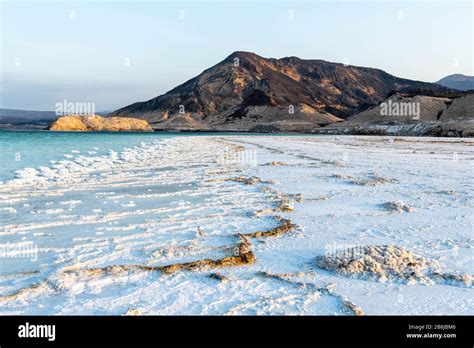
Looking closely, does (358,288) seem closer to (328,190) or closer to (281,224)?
(281,224)

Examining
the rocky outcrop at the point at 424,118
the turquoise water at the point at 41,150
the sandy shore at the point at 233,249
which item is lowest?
the sandy shore at the point at 233,249

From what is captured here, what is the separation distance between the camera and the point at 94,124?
14800cm

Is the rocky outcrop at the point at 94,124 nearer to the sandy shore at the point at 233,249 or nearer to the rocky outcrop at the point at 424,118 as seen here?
the rocky outcrop at the point at 424,118

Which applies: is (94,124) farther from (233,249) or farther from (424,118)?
(233,249)

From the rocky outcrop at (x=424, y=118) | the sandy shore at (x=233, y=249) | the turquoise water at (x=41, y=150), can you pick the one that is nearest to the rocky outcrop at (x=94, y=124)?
the rocky outcrop at (x=424, y=118)

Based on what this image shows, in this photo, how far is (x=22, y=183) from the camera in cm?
1128

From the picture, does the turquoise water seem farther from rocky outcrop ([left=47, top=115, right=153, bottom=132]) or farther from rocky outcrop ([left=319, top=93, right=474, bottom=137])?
rocky outcrop ([left=47, top=115, right=153, bottom=132])

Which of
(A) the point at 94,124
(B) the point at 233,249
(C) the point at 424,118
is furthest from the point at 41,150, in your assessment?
(A) the point at 94,124

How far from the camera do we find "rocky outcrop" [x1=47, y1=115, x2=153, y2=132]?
445ft

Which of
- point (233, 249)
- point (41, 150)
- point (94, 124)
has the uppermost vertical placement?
point (94, 124)

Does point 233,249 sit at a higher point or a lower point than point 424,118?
lower

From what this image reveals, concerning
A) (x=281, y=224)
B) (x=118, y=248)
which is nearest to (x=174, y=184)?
(x=281, y=224)

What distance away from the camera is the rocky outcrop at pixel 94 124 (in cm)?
13575
